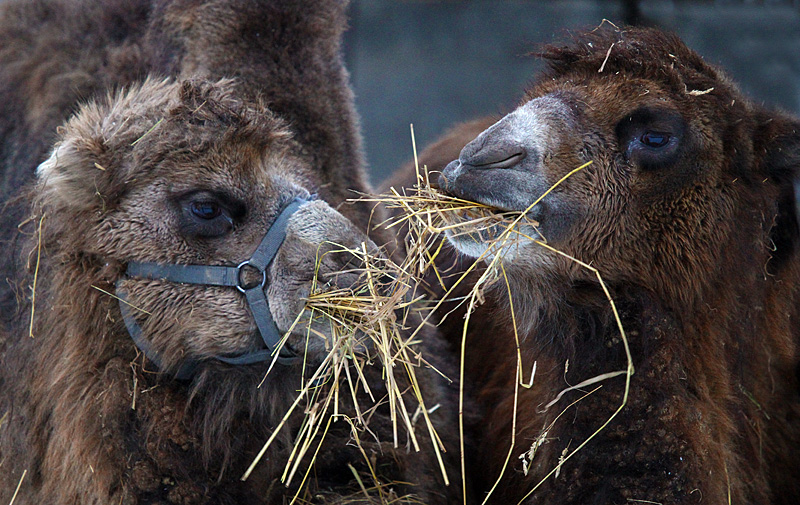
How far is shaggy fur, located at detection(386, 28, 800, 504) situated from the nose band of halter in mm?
682

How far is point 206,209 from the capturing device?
9.51 feet

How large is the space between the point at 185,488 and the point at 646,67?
2.11 meters

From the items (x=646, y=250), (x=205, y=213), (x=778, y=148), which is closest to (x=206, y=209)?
(x=205, y=213)

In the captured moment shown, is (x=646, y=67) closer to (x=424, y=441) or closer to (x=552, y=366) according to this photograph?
(x=552, y=366)

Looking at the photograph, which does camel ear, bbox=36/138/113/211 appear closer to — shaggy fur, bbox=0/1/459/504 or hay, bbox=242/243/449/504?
shaggy fur, bbox=0/1/459/504


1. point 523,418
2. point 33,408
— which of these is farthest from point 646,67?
point 33,408

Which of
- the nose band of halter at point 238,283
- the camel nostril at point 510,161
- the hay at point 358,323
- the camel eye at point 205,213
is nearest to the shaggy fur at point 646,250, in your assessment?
the camel nostril at point 510,161

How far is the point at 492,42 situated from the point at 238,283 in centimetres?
505

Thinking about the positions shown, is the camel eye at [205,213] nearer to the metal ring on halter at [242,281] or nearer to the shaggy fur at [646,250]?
the metal ring on halter at [242,281]

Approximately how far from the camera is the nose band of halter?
284cm

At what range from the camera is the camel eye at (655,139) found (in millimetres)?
2621

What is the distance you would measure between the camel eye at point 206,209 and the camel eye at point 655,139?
1.44m

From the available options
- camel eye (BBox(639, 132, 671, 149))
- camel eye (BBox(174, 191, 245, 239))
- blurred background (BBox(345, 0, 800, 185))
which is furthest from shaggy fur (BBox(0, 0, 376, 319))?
blurred background (BBox(345, 0, 800, 185))

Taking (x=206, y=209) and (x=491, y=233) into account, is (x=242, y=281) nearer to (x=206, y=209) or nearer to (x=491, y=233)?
(x=206, y=209)
